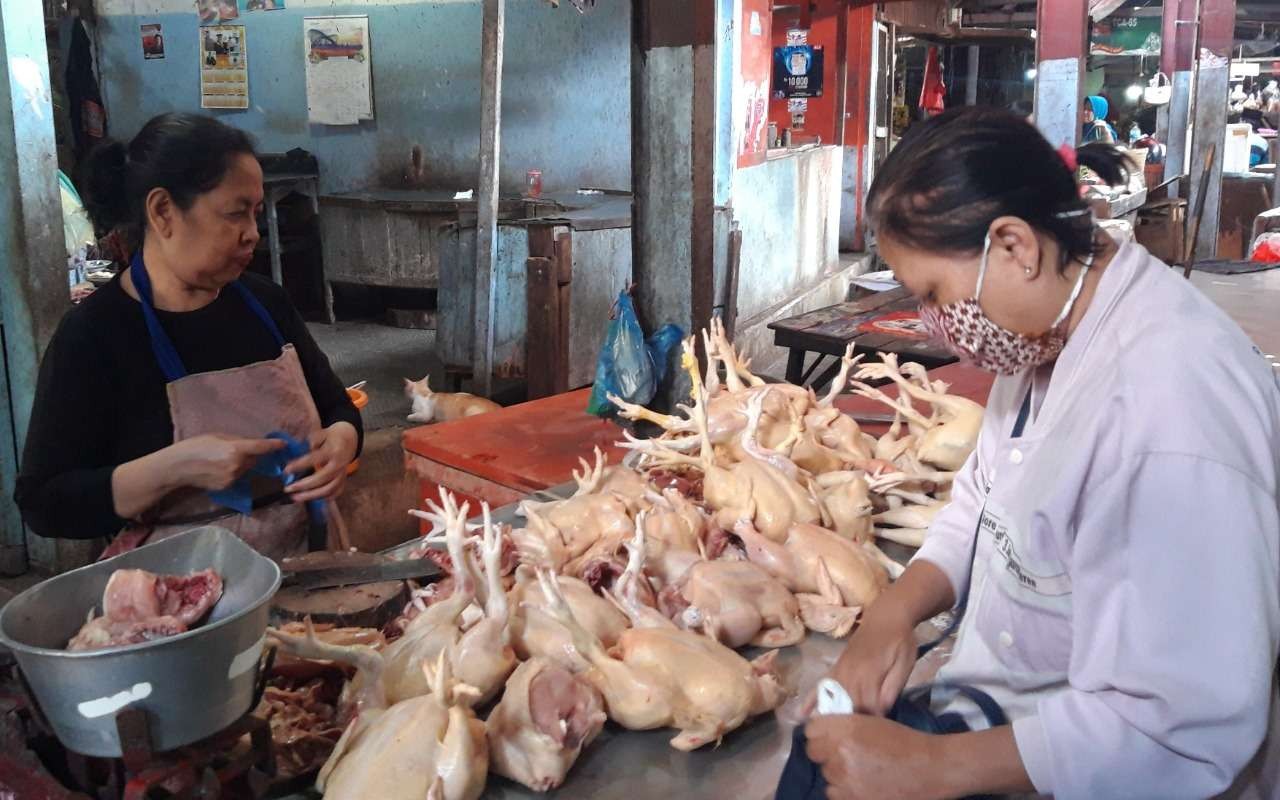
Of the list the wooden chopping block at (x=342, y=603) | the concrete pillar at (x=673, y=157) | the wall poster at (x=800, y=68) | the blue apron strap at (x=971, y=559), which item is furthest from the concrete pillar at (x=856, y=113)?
the wooden chopping block at (x=342, y=603)

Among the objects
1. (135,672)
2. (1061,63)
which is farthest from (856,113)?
(135,672)

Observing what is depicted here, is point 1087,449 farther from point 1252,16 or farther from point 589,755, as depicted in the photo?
point 1252,16

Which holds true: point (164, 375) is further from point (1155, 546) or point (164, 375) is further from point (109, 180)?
point (1155, 546)

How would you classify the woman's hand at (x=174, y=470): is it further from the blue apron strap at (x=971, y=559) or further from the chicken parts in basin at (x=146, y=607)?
the blue apron strap at (x=971, y=559)

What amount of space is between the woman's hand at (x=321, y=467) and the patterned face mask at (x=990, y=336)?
168 centimetres

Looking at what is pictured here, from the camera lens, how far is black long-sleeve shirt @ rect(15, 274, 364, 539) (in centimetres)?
236

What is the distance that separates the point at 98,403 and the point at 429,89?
865 cm

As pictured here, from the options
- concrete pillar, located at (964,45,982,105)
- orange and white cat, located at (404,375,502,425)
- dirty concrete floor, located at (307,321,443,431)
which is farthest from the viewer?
concrete pillar, located at (964,45,982,105)

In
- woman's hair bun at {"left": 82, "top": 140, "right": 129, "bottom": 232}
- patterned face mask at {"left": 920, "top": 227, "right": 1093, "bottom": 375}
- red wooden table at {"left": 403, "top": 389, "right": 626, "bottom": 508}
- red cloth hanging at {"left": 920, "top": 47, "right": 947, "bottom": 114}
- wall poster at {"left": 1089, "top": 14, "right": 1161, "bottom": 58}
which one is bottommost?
red wooden table at {"left": 403, "top": 389, "right": 626, "bottom": 508}

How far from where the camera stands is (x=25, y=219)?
15.3 feet

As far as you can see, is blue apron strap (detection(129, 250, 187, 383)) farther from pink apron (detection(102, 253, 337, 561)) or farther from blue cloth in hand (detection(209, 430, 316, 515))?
blue cloth in hand (detection(209, 430, 316, 515))

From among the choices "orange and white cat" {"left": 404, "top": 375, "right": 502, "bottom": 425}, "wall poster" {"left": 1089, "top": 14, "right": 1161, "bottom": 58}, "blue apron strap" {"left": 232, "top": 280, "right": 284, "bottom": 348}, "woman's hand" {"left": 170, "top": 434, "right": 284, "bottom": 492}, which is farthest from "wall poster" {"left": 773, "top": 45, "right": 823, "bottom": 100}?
"woman's hand" {"left": 170, "top": 434, "right": 284, "bottom": 492}

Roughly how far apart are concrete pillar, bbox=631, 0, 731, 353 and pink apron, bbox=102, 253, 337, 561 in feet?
6.37

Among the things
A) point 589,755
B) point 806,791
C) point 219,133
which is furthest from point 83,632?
point 219,133
